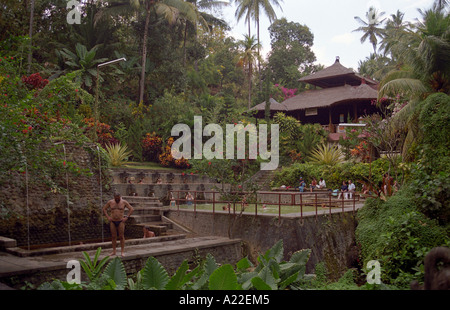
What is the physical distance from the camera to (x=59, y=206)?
1309 cm

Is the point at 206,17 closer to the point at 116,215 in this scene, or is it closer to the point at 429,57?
the point at 429,57

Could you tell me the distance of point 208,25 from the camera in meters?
35.9

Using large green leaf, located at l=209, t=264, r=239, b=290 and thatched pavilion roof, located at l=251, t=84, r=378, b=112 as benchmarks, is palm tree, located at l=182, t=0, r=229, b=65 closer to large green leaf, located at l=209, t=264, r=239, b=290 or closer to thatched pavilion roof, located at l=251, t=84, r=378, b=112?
thatched pavilion roof, located at l=251, t=84, r=378, b=112

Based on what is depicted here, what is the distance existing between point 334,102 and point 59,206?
20196mm

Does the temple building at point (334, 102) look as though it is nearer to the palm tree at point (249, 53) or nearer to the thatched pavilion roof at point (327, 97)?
the thatched pavilion roof at point (327, 97)

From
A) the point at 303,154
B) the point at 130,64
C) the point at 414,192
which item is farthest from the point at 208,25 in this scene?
the point at 414,192

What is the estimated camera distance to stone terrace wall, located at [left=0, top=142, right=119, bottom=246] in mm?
11844

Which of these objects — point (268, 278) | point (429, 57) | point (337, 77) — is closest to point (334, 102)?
point (337, 77)

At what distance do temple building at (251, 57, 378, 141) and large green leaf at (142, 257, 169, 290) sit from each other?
76.5ft

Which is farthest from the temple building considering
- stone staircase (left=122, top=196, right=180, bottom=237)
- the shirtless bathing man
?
the shirtless bathing man

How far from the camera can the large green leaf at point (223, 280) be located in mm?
4383

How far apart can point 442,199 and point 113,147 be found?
15.9 metres

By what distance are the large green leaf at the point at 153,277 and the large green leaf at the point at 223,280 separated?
2.87ft
